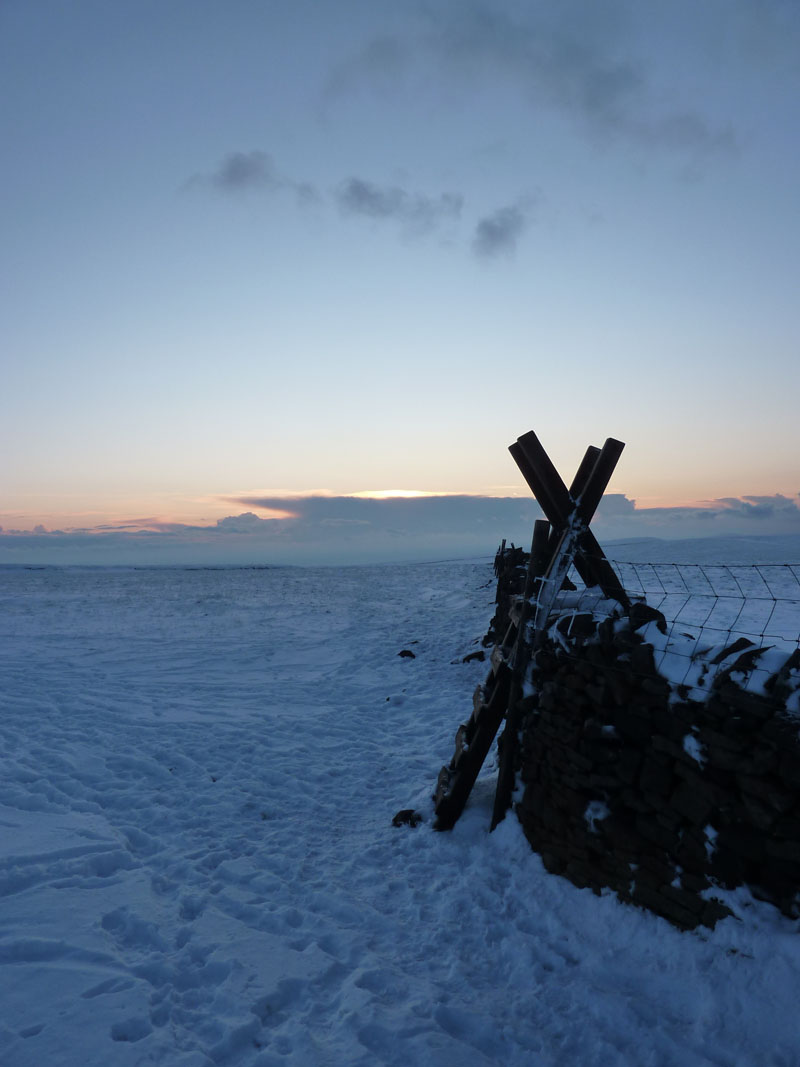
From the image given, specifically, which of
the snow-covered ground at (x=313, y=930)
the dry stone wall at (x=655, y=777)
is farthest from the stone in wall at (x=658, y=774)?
the snow-covered ground at (x=313, y=930)

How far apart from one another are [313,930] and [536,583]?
3957mm

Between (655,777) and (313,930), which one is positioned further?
(313,930)

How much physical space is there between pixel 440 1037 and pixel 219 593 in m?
37.1

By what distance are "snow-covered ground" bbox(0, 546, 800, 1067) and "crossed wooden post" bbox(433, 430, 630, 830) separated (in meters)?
0.46

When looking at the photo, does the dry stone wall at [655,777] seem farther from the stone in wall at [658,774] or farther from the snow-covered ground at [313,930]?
the snow-covered ground at [313,930]

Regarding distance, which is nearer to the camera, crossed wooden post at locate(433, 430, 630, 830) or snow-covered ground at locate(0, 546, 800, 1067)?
snow-covered ground at locate(0, 546, 800, 1067)

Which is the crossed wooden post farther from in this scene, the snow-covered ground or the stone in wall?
the snow-covered ground

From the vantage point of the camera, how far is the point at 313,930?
5.23m

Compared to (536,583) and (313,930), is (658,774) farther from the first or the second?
(313,930)

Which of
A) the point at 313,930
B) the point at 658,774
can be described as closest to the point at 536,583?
the point at 658,774

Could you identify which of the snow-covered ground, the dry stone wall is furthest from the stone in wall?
the snow-covered ground

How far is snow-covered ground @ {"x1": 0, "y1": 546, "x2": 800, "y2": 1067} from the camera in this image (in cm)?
393

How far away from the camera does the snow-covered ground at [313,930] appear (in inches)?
155

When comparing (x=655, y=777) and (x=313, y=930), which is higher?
(x=655, y=777)
